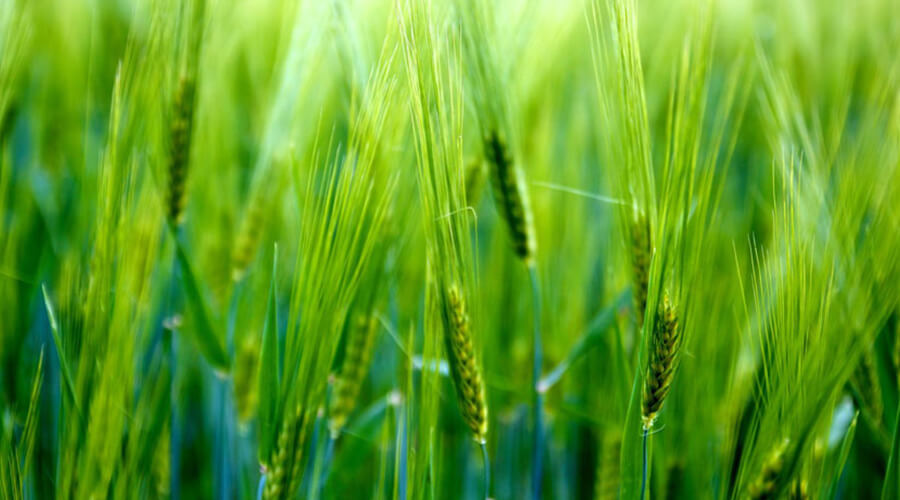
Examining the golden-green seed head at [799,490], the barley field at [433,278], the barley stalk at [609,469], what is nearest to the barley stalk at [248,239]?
the barley field at [433,278]

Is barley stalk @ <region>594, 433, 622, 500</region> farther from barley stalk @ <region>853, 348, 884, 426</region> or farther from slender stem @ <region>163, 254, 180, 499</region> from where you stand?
slender stem @ <region>163, 254, 180, 499</region>

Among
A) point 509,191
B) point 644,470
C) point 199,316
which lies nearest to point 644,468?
point 644,470

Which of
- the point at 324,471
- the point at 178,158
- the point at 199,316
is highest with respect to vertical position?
the point at 178,158

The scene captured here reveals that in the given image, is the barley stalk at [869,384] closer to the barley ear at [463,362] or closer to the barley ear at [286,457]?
the barley ear at [463,362]

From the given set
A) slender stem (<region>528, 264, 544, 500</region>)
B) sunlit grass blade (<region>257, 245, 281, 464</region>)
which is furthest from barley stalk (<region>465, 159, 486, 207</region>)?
sunlit grass blade (<region>257, 245, 281, 464</region>)

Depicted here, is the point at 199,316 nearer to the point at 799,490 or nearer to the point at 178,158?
the point at 178,158

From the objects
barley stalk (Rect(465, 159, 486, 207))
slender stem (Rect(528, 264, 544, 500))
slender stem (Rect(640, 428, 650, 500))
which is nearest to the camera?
slender stem (Rect(640, 428, 650, 500))
